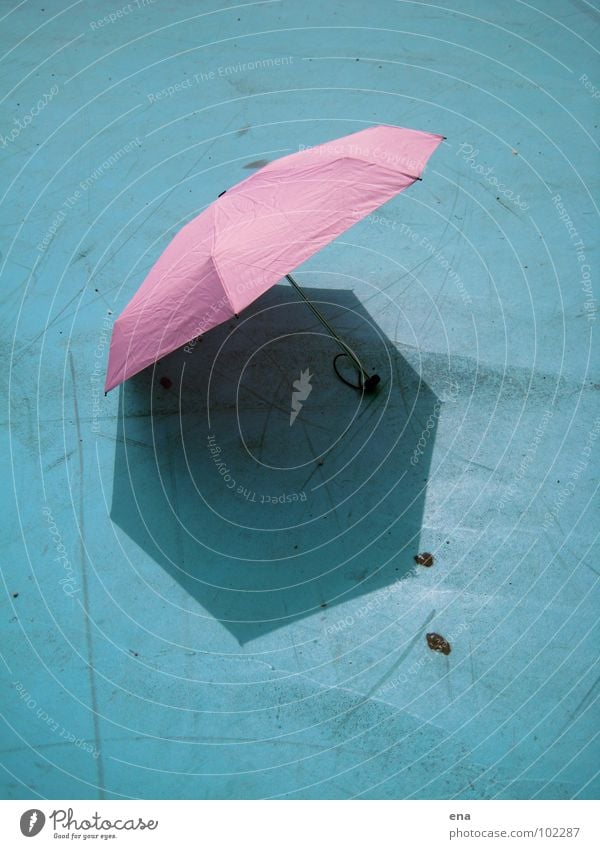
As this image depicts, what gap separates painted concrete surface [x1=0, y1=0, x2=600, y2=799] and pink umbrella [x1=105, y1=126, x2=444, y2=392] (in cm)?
165

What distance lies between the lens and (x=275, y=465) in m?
8.45

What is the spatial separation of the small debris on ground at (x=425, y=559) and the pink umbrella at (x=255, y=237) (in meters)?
3.00

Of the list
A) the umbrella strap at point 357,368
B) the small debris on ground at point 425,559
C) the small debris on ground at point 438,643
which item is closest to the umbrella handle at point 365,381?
the umbrella strap at point 357,368

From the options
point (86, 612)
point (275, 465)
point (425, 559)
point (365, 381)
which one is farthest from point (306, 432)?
point (86, 612)

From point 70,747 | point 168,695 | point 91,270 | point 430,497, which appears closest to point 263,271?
point 430,497

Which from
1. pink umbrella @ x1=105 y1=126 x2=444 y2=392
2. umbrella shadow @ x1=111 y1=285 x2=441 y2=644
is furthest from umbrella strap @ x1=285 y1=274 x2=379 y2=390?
pink umbrella @ x1=105 y1=126 x2=444 y2=392

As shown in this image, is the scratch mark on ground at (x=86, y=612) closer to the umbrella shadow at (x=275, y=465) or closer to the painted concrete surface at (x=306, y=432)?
the painted concrete surface at (x=306, y=432)

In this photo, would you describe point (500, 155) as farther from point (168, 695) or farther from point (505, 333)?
point (168, 695)

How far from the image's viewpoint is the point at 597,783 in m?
6.85

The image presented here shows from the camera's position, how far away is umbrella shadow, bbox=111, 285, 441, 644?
7.95 m

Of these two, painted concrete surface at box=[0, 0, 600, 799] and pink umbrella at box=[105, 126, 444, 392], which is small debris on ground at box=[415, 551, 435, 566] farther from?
pink umbrella at box=[105, 126, 444, 392]

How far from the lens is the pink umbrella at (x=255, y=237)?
22.8ft

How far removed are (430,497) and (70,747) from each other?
4.19m

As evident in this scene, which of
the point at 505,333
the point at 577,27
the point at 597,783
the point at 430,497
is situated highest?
the point at 577,27
